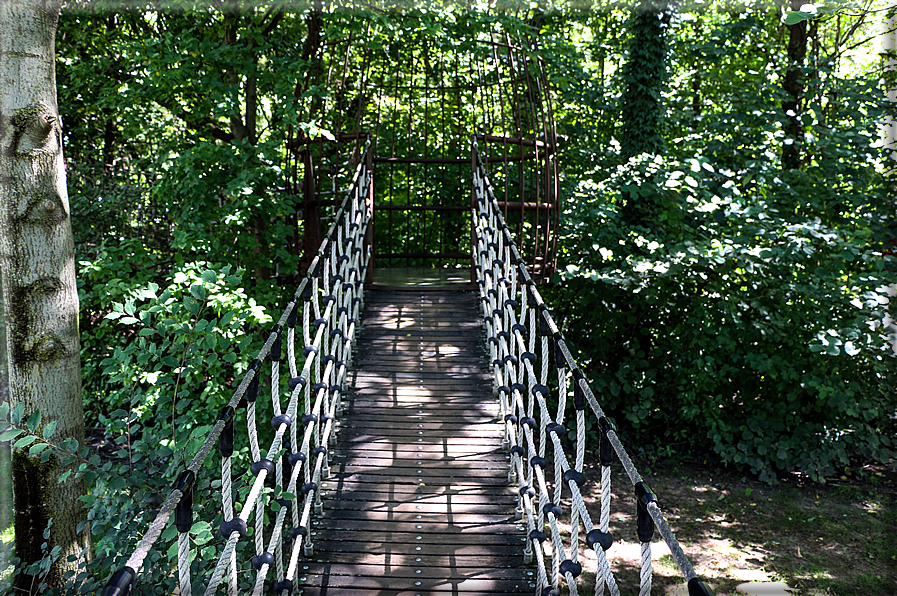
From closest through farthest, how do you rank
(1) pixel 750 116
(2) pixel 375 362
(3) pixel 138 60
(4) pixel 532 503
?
(4) pixel 532 503 → (2) pixel 375 362 → (3) pixel 138 60 → (1) pixel 750 116

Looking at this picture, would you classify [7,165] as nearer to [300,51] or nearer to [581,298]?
[300,51]

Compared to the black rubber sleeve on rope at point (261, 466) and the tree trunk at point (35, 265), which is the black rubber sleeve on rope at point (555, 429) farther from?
the tree trunk at point (35, 265)

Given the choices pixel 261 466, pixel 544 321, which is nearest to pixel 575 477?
pixel 544 321

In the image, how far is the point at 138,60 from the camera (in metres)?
5.26

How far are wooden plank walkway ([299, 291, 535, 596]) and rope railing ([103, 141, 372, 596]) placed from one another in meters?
0.16

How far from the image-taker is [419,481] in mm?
3555

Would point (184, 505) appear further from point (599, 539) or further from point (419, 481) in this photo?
point (419, 481)

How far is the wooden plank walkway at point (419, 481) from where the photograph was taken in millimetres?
2934

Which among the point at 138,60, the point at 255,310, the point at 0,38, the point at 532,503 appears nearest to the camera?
the point at 532,503

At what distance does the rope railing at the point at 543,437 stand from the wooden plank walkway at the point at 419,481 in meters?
0.16

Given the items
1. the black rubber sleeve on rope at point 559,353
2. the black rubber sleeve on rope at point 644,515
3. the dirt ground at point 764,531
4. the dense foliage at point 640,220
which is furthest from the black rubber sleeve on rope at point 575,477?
the dirt ground at point 764,531

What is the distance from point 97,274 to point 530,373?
13.5 feet

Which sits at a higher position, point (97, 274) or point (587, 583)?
point (97, 274)

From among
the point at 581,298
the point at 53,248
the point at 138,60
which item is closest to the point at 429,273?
the point at 581,298
